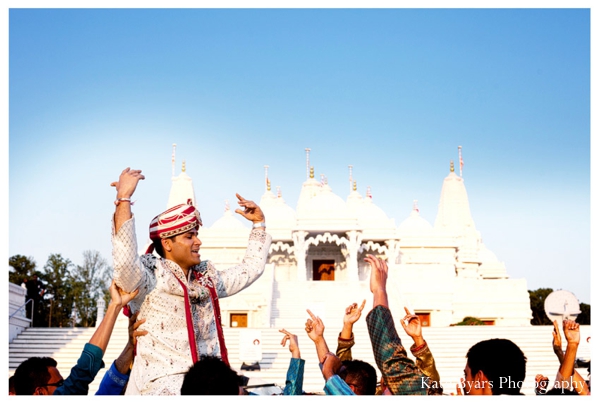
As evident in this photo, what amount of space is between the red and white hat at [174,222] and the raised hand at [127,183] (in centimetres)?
41

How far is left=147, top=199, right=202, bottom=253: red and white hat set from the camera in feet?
15.0

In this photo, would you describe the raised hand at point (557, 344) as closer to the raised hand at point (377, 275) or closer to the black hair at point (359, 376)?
the black hair at point (359, 376)

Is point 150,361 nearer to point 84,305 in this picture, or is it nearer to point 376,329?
point 376,329

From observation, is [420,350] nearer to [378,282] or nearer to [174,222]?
[378,282]

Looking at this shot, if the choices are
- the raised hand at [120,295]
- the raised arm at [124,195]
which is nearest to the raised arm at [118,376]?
the raised hand at [120,295]

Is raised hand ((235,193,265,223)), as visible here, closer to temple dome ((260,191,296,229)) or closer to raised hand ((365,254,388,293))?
raised hand ((365,254,388,293))

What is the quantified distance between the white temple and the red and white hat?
721 inches

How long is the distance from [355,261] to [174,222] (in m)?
30.0

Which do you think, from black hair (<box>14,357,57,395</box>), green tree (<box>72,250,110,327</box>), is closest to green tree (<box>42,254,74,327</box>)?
green tree (<box>72,250,110,327</box>)

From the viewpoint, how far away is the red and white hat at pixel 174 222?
457cm
